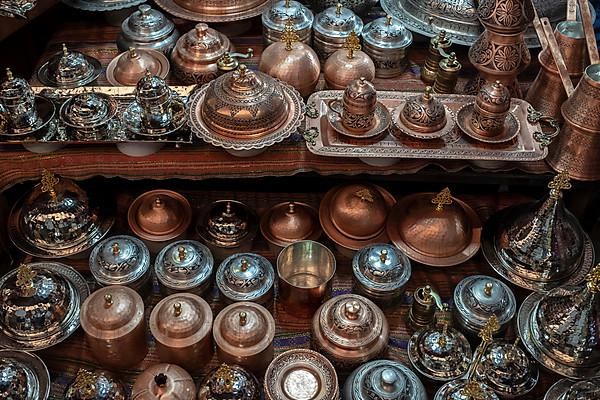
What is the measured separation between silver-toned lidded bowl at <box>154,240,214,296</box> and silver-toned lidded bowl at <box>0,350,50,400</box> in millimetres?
380

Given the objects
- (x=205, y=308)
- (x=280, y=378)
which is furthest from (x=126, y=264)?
(x=280, y=378)

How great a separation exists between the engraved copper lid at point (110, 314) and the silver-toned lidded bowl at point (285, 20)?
1.04 meters

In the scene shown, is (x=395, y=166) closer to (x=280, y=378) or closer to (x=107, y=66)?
(x=280, y=378)

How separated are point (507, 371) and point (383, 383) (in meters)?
0.34

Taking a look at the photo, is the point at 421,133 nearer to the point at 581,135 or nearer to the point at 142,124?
the point at 581,135

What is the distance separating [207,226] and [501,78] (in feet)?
3.29

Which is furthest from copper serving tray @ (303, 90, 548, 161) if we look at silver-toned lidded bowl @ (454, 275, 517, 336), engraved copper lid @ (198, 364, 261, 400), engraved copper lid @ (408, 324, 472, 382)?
engraved copper lid @ (198, 364, 261, 400)

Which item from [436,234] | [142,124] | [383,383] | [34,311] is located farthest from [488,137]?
[34,311]

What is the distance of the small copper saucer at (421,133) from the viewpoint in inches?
72.2

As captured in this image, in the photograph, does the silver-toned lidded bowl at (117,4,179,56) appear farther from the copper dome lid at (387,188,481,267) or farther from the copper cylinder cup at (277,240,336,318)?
the copper dome lid at (387,188,481,267)

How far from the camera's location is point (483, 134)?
6.08ft

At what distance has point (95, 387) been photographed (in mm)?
1586

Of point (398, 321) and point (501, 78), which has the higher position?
point (501, 78)

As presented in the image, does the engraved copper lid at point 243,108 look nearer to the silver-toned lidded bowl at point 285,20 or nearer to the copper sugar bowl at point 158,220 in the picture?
the copper sugar bowl at point 158,220
